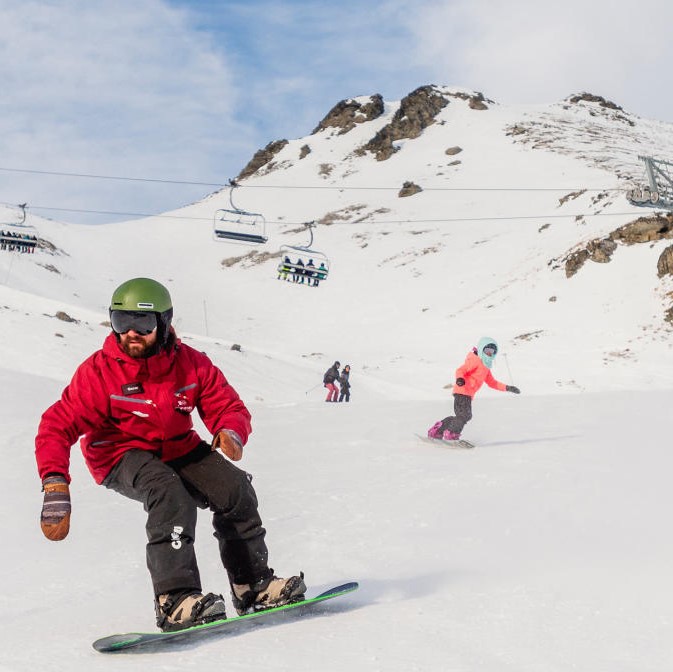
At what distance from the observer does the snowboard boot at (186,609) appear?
3.38 metres

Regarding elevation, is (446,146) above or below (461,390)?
above

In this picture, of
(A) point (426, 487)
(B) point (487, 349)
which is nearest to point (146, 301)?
(A) point (426, 487)

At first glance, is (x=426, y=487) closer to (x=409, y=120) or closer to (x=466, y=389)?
(x=466, y=389)

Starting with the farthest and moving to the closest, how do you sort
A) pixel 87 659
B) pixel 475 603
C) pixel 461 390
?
pixel 461 390 → pixel 475 603 → pixel 87 659

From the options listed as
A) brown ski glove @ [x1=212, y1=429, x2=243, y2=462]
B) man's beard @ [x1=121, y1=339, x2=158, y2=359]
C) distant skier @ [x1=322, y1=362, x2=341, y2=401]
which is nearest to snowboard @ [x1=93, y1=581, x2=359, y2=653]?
brown ski glove @ [x1=212, y1=429, x2=243, y2=462]

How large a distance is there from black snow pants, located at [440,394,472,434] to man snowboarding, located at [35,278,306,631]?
7059 mm

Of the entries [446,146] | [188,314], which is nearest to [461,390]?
[188,314]

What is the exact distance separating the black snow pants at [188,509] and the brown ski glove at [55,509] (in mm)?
→ 317

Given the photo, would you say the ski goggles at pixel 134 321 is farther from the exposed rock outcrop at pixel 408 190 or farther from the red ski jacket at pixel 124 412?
the exposed rock outcrop at pixel 408 190

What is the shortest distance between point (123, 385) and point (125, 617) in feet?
4.57

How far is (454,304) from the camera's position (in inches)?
1693

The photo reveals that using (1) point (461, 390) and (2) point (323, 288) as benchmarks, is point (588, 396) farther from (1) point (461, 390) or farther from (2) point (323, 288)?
(2) point (323, 288)

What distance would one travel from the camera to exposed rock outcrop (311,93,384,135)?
105m

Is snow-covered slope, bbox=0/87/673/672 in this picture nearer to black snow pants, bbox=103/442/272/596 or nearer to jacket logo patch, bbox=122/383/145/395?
black snow pants, bbox=103/442/272/596
